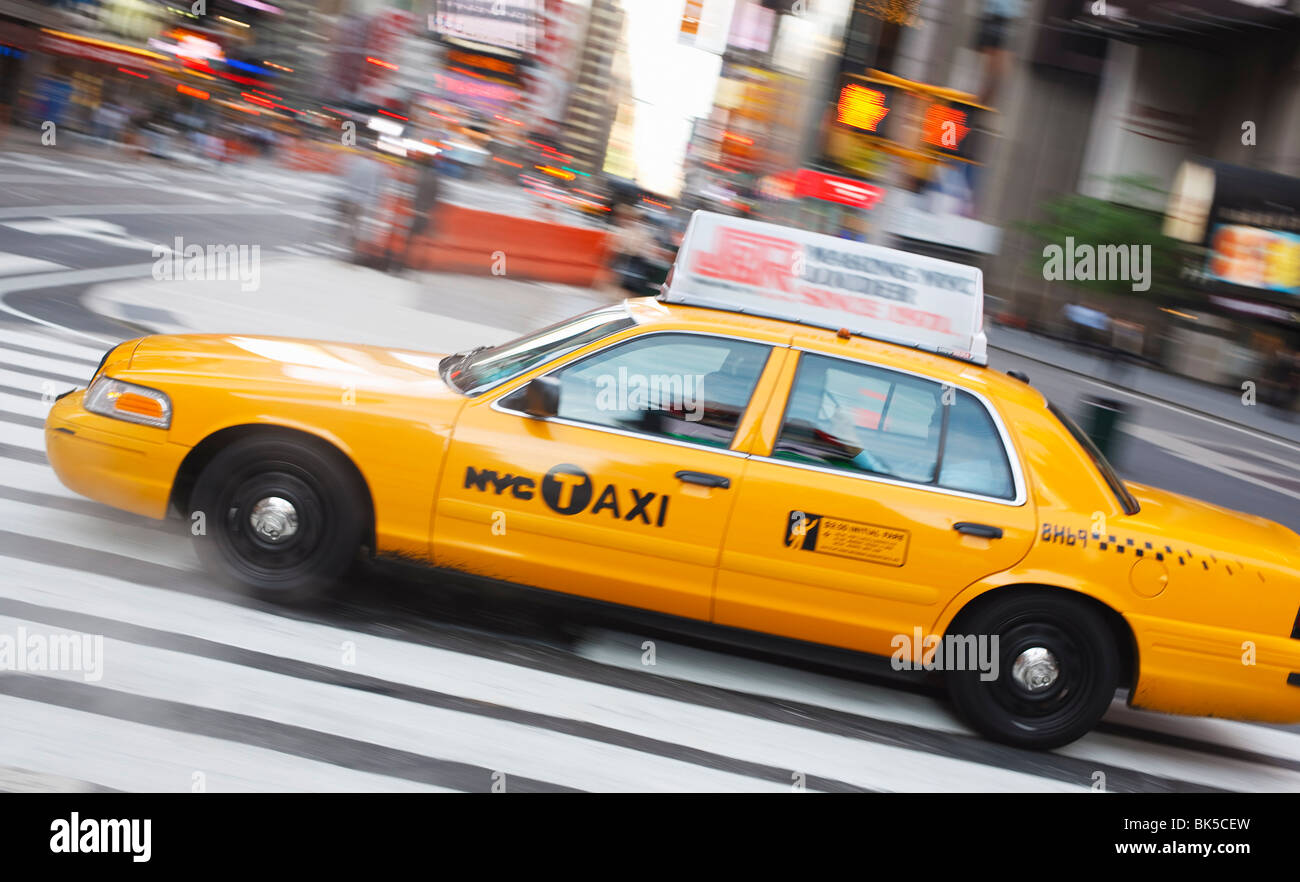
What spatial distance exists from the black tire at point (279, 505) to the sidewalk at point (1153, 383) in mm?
22588

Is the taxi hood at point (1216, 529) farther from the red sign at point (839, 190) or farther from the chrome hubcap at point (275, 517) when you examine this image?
the red sign at point (839, 190)

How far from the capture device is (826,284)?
225 inches

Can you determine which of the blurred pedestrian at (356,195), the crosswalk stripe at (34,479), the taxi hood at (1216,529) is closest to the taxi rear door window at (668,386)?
the taxi hood at (1216,529)

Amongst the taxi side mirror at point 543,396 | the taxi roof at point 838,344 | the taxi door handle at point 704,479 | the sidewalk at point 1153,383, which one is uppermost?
the taxi roof at point 838,344

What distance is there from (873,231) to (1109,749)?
3324cm

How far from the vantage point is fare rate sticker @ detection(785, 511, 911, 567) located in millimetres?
5090

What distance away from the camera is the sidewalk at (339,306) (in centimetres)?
1177

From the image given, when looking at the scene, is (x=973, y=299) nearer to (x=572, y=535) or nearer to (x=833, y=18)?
(x=572, y=535)

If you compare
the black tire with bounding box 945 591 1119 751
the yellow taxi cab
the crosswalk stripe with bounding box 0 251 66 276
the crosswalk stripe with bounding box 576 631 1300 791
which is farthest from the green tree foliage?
the black tire with bounding box 945 591 1119 751

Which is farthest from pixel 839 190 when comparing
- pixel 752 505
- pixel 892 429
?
pixel 752 505

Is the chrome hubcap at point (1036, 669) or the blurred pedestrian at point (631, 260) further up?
the blurred pedestrian at point (631, 260)

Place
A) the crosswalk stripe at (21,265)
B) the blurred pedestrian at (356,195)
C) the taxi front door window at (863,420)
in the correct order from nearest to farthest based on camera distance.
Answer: the taxi front door window at (863,420) < the crosswalk stripe at (21,265) < the blurred pedestrian at (356,195)

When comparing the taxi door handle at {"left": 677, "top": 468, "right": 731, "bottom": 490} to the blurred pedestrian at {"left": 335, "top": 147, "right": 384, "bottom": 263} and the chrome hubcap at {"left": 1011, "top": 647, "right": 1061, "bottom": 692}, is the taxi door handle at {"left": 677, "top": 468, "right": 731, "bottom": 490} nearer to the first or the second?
the chrome hubcap at {"left": 1011, "top": 647, "right": 1061, "bottom": 692}
